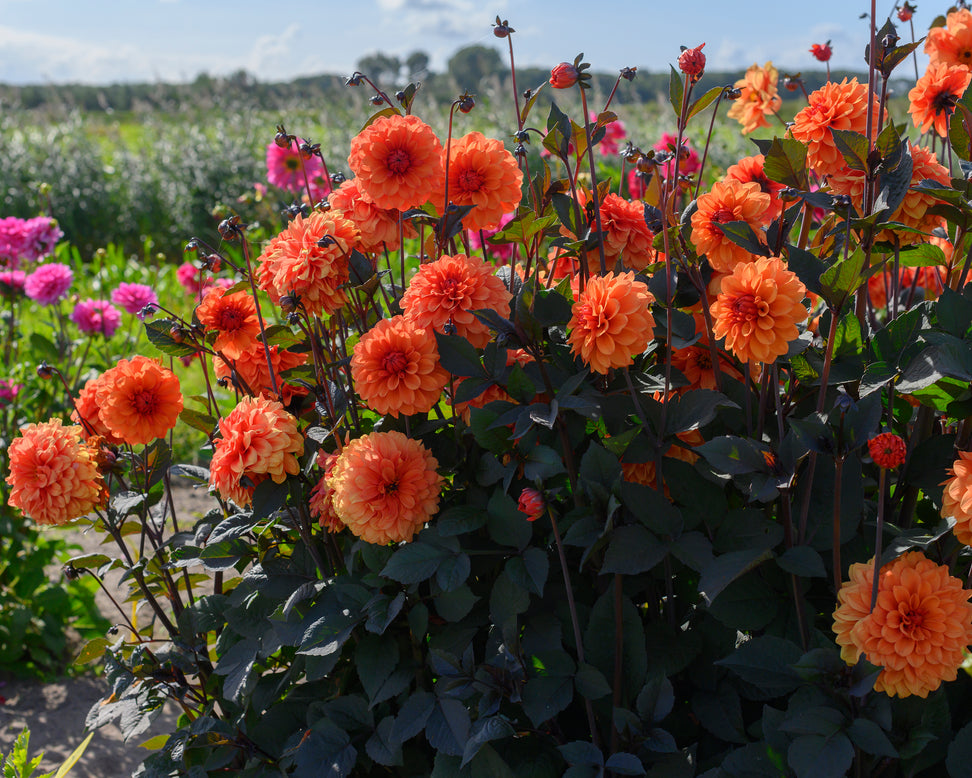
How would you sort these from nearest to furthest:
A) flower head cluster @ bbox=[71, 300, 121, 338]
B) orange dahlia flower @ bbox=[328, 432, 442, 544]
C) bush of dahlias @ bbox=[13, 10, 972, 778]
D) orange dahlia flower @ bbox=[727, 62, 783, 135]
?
bush of dahlias @ bbox=[13, 10, 972, 778], orange dahlia flower @ bbox=[328, 432, 442, 544], orange dahlia flower @ bbox=[727, 62, 783, 135], flower head cluster @ bbox=[71, 300, 121, 338]

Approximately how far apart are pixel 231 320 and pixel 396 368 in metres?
0.46

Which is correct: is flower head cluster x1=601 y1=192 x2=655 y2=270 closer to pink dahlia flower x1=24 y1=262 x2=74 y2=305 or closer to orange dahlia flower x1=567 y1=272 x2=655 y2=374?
orange dahlia flower x1=567 y1=272 x2=655 y2=374

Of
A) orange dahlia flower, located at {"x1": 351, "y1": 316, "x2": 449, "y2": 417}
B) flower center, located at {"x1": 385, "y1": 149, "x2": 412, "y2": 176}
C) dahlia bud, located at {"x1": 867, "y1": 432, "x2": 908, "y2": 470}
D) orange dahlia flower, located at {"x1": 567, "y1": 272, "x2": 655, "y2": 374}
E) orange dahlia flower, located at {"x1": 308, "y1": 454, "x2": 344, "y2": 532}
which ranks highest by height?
flower center, located at {"x1": 385, "y1": 149, "x2": 412, "y2": 176}

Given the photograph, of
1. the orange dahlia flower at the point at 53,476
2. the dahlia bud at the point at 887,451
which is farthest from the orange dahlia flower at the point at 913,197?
the orange dahlia flower at the point at 53,476

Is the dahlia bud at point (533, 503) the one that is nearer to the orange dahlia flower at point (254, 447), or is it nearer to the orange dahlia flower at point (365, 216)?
the orange dahlia flower at point (254, 447)

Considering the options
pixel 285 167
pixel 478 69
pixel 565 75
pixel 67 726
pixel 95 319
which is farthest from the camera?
pixel 478 69

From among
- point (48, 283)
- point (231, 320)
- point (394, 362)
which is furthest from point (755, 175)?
point (48, 283)

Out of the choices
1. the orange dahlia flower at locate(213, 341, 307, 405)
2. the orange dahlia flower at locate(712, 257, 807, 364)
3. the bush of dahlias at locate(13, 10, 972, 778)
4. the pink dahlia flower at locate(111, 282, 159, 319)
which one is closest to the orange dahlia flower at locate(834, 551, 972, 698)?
the bush of dahlias at locate(13, 10, 972, 778)

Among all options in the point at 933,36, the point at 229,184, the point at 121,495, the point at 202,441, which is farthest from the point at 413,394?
the point at 229,184

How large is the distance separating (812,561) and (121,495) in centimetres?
129

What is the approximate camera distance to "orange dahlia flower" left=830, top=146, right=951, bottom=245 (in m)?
1.17

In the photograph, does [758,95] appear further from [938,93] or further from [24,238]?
[24,238]

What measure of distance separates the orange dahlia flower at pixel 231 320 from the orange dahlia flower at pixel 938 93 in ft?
3.96

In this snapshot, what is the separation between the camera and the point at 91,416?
159cm
